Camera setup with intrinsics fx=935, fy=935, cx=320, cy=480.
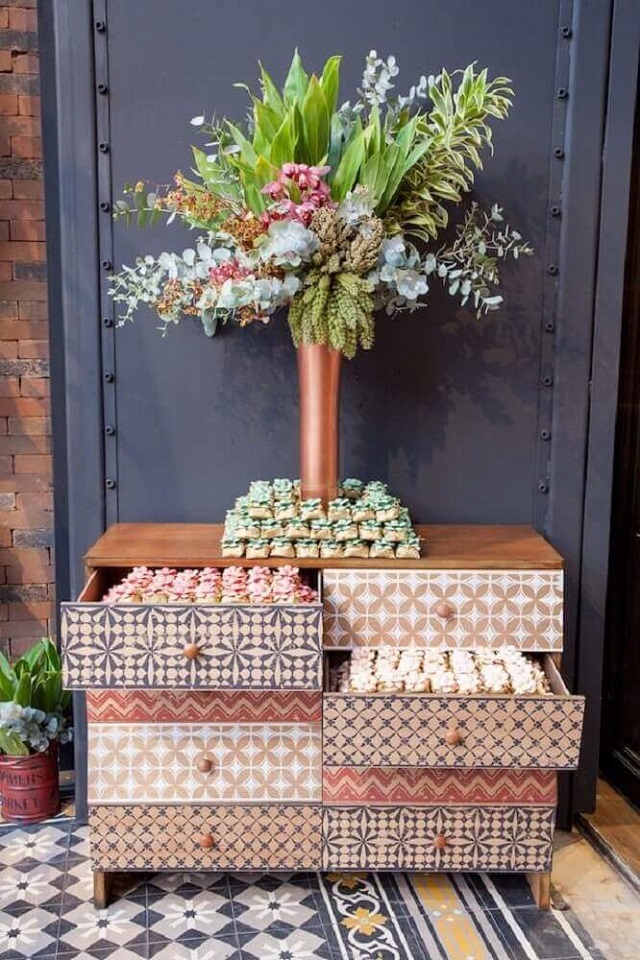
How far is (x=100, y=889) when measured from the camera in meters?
2.40

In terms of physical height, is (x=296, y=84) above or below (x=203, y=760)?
above

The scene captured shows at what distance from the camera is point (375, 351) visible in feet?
8.76

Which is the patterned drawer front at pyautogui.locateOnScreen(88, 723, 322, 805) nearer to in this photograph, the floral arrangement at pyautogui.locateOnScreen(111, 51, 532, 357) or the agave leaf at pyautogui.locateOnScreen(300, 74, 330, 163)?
the floral arrangement at pyautogui.locateOnScreen(111, 51, 532, 357)

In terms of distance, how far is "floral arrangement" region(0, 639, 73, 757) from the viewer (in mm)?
2721

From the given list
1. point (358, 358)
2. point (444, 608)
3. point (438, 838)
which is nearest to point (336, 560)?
point (444, 608)

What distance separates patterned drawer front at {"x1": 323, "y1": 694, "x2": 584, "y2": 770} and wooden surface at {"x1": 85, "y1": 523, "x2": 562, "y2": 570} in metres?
0.35

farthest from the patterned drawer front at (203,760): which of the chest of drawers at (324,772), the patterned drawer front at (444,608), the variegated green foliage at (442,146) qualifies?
the variegated green foliage at (442,146)

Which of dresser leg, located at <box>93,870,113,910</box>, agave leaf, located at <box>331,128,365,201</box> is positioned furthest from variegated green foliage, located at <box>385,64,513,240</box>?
dresser leg, located at <box>93,870,113,910</box>

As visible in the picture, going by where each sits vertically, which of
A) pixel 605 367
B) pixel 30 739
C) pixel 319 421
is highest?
pixel 605 367

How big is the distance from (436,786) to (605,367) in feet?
4.08

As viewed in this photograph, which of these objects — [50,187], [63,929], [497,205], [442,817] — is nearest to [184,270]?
[50,187]

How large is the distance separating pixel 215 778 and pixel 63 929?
529mm

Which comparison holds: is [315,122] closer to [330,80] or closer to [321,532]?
[330,80]

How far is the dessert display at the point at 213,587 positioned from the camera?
226 cm
